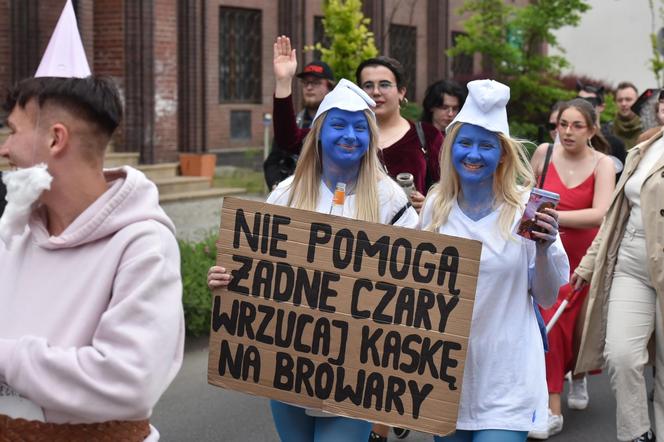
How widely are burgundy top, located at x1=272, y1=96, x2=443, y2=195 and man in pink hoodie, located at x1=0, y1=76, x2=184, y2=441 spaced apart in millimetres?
3291

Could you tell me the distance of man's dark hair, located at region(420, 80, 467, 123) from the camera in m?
7.75

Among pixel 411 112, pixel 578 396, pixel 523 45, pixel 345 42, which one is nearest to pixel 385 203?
pixel 578 396

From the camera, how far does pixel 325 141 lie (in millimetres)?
4832

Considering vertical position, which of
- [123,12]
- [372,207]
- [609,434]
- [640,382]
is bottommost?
[609,434]

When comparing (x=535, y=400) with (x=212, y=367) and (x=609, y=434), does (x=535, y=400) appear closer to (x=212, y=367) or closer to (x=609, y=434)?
(x=212, y=367)

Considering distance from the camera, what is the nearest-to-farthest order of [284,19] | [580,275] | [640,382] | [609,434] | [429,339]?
[429,339] → [640,382] → [580,275] → [609,434] → [284,19]

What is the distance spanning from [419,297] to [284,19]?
65.3 feet

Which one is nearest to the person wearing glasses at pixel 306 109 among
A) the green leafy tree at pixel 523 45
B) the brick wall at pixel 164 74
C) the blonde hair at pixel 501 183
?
the blonde hair at pixel 501 183

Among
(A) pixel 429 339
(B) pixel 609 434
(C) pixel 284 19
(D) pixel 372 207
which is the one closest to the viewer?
(A) pixel 429 339

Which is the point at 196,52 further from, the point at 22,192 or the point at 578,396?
the point at 22,192

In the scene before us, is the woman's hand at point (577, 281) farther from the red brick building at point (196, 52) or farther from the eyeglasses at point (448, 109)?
the red brick building at point (196, 52)

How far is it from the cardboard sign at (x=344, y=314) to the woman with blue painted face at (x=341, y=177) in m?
0.23

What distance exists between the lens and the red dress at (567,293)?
289 inches

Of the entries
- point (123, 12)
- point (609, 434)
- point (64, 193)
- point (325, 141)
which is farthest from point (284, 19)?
point (64, 193)
